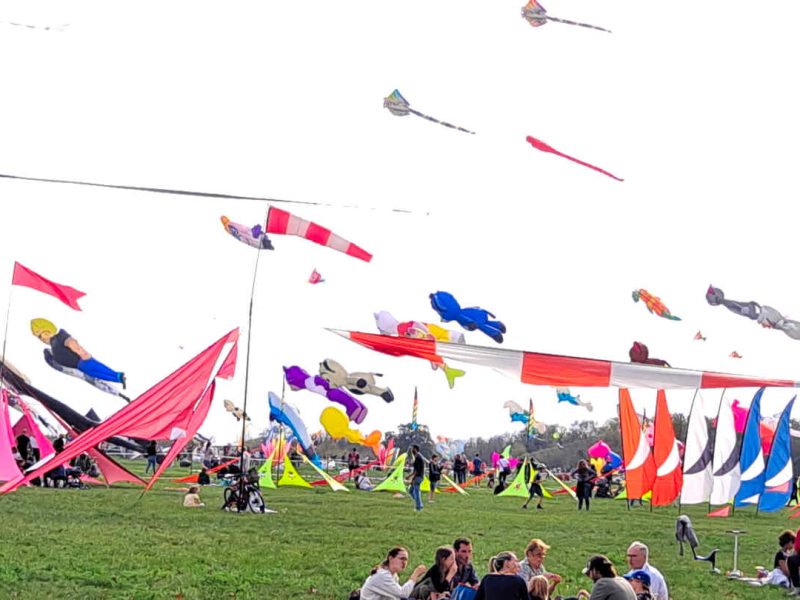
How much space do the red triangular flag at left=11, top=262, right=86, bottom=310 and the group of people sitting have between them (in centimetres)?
1245

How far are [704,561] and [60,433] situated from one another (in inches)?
882

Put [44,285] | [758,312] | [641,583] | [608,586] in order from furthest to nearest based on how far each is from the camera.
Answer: [758,312] < [44,285] < [641,583] < [608,586]

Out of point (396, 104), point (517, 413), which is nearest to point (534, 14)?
point (396, 104)

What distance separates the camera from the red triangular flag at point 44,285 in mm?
22062

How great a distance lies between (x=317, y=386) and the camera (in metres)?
44.7

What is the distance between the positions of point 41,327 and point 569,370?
25.7 metres

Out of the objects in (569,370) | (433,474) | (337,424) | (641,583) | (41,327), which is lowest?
(641,583)

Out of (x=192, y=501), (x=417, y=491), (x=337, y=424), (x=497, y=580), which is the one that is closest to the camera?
(x=497, y=580)

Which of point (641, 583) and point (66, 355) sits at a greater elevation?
point (66, 355)

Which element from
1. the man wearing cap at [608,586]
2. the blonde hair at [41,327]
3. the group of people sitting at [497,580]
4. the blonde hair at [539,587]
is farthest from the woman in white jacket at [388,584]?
the blonde hair at [41,327]

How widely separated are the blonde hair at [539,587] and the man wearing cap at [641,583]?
1.56 meters

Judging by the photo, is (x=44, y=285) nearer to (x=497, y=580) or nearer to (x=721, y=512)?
(x=497, y=580)

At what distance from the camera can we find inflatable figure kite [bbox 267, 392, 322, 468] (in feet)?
134

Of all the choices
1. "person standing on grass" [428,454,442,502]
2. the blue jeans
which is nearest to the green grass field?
the blue jeans
